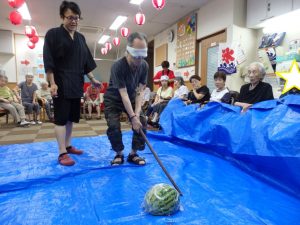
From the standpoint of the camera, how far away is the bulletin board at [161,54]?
6.73m

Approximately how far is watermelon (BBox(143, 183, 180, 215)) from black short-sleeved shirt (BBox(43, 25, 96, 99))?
41.7 inches

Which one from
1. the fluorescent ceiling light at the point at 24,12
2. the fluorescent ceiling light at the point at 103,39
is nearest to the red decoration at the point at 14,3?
the fluorescent ceiling light at the point at 24,12

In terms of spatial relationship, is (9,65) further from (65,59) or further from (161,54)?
(65,59)

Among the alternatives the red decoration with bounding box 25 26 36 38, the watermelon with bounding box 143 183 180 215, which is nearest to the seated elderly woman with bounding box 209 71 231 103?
the watermelon with bounding box 143 183 180 215

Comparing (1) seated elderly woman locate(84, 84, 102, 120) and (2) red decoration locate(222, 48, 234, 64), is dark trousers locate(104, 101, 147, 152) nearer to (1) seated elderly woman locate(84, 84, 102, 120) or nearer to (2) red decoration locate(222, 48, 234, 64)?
(2) red decoration locate(222, 48, 234, 64)

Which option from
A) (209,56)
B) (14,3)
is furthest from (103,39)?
(14,3)

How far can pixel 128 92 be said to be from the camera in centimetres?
176

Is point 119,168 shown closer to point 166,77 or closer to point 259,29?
point 166,77

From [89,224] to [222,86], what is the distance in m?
2.22

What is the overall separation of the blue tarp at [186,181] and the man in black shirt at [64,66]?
310 millimetres

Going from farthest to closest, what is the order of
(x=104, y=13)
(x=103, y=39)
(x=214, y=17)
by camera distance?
(x=103, y=39), (x=104, y=13), (x=214, y=17)

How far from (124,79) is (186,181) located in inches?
33.0

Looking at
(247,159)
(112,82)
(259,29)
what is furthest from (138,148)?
(259,29)

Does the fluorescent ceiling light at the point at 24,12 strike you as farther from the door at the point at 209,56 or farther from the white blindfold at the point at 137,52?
the white blindfold at the point at 137,52
